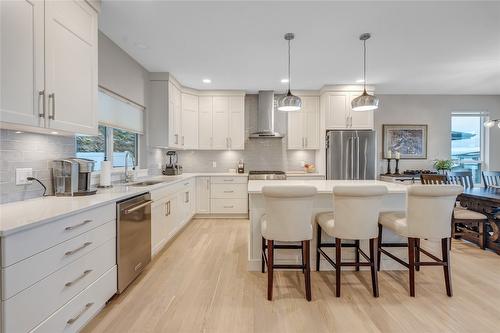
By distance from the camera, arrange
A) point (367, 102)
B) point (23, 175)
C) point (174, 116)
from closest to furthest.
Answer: point (23, 175) → point (367, 102) → point (174, 116)

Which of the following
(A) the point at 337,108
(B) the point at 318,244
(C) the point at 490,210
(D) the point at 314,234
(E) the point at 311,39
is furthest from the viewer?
(A) the point at 337,108

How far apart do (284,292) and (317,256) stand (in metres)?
0.61

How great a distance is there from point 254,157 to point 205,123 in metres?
1.30

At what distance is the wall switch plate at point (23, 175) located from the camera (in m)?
1.84

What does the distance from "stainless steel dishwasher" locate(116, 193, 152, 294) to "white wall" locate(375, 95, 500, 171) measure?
498cm

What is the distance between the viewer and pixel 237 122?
17.2 feet

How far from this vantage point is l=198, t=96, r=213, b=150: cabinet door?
5211 millimetres

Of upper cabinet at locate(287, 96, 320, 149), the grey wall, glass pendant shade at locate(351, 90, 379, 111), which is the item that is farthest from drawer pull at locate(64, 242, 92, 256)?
upper cabinet at locate(287, 96, 320, 149)

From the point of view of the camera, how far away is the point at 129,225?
87.4 inches

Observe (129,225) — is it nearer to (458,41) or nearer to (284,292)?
(284,292)

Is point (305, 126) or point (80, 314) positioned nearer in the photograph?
point (80, 314)

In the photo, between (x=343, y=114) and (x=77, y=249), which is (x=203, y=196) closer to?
(x=343, y=114)

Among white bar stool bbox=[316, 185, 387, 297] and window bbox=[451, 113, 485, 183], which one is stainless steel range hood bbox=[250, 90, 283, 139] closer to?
white bar stool bbox=[316, 185, 387, 297]

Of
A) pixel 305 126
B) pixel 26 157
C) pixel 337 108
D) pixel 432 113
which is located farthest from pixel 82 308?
pixel 432 113
